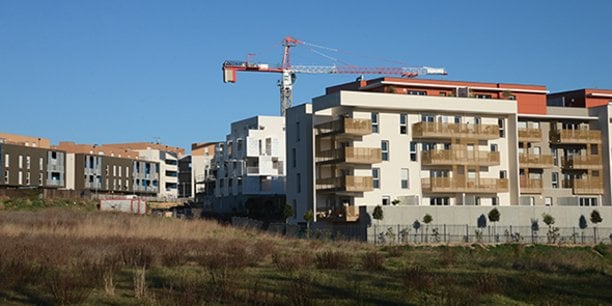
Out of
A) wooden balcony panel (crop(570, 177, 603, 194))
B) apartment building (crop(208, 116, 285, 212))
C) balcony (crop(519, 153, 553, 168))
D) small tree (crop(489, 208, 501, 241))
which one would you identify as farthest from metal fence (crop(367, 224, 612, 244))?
apartment building (crop(208, 116, 285, 212))

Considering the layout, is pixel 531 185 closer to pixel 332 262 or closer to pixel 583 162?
pixel 583 162

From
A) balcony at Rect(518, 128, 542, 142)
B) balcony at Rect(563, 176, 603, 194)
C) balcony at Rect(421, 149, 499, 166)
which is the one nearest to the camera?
balcony at Rect(421, 149, 499, 166)

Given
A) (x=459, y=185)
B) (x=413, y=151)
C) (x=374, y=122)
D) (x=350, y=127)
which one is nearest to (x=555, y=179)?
(x=459, y=185)

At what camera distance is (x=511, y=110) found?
A: 239 feet

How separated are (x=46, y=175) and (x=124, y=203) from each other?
4171 centimetres

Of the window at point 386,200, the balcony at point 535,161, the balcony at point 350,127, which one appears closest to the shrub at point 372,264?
the balcony at point 350,127

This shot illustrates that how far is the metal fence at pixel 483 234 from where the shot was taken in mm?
60531

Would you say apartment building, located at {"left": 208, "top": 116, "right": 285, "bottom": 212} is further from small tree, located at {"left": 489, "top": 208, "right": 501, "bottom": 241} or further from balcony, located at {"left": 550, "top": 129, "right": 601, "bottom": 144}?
small tree, located at {"left": 489, "top": 208, "right": 501, "bottom": 241}

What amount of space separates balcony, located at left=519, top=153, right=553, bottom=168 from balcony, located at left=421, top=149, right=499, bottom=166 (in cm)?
371

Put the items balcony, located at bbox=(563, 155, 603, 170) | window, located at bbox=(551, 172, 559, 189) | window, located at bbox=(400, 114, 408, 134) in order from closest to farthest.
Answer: window, located at bbox=(400, 114, 408, 134) → balcony, located at bbox=(563, 155, 603, 170) → window, located at bbox=(551, 172, 559, 189)

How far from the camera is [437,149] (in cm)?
7081

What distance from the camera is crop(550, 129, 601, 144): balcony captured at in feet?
250

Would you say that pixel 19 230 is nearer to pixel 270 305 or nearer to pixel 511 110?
pixel 270 305

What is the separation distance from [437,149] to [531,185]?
9.90m
